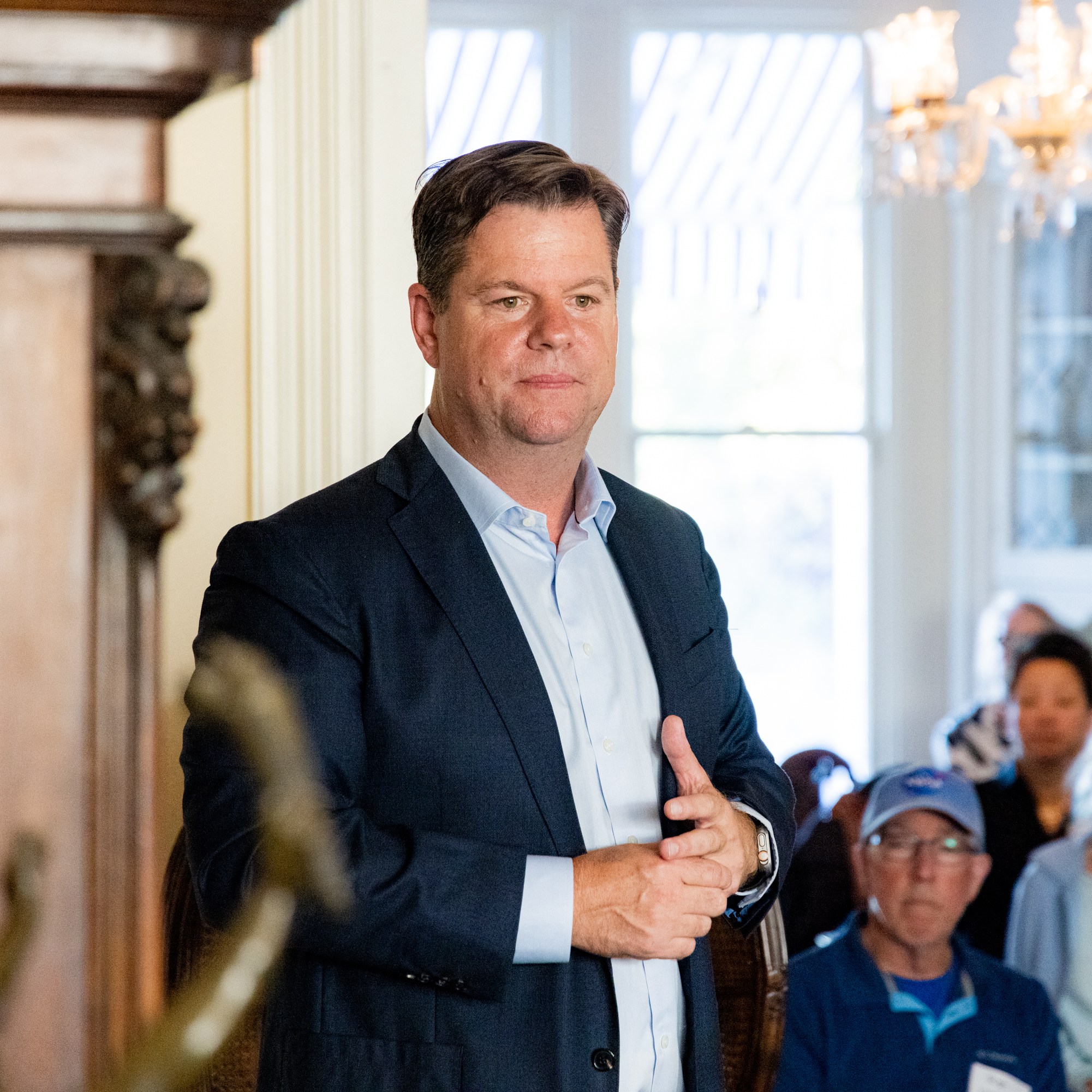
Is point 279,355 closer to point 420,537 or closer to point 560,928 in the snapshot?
point 420,537

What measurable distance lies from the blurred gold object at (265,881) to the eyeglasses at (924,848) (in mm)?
2618

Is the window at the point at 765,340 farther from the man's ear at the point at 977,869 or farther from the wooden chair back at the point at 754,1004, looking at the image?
the wooden chair back at the point at 754,1004

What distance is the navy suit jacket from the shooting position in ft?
4.11

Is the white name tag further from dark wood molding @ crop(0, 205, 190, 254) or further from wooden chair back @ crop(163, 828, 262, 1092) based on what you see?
dark wood molding @ crop(0, 205, 190, 254)

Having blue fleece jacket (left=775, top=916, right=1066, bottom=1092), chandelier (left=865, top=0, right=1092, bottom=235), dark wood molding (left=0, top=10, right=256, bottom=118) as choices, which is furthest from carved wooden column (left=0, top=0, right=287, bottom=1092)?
chandelier (left=865, top=0, right=1092, bottom=235)

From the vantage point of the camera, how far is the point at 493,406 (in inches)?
56.9

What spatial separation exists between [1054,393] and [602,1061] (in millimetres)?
4965

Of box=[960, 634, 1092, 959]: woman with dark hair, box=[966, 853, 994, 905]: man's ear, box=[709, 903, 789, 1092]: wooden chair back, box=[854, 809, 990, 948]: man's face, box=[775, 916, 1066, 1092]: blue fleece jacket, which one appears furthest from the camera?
box=[960, 634, 1092, 959]: woman with dark hair

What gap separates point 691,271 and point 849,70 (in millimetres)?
1063

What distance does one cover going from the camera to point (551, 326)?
4.68 ft

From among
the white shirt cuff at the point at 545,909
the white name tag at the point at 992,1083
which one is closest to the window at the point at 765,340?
the white name tag at the point at 992,1083

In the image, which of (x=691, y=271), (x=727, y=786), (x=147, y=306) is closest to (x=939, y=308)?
(x=691, y=271)

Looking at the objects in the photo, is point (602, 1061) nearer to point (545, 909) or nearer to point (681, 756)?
point (545, 909)

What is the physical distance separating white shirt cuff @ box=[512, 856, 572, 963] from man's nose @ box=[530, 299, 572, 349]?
52 centimetres
